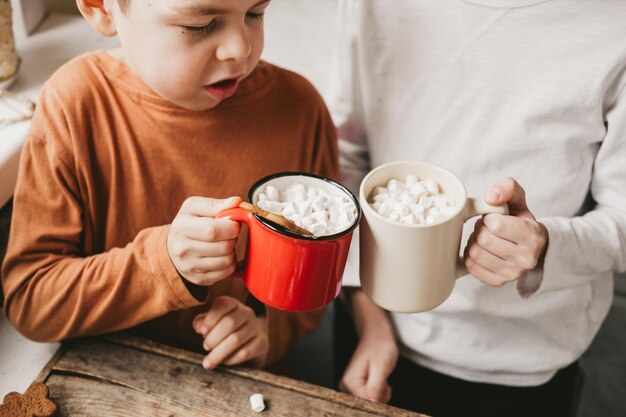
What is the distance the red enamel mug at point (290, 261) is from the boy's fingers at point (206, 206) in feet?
0.05

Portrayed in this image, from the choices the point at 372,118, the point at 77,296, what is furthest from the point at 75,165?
the point at 372,118

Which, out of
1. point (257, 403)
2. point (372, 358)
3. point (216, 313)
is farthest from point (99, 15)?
point (372, 358)

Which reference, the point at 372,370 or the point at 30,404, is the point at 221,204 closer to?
the point at 30,404

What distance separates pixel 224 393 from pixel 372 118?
0.55 metres

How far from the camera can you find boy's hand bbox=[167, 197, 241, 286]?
721 mm

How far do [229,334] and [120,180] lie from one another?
0.28m

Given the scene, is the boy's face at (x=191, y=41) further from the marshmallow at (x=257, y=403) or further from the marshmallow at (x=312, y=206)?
the marshmallow at (x=257, y=403)

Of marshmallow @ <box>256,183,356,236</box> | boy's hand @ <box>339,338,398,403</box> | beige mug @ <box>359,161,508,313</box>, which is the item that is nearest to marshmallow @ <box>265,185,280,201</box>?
marshmallow @ <box>256,183,356,236</box>

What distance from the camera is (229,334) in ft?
2.97

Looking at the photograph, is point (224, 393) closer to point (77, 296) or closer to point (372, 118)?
point (77, 296)

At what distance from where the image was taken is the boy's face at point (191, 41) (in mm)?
761

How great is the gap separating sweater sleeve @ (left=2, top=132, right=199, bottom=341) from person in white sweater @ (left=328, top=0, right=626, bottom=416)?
0.45 m

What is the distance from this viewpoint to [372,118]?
1.14 meters

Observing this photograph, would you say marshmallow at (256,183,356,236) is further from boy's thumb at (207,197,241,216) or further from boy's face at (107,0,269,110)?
boy's face at (107,0,269,110)
